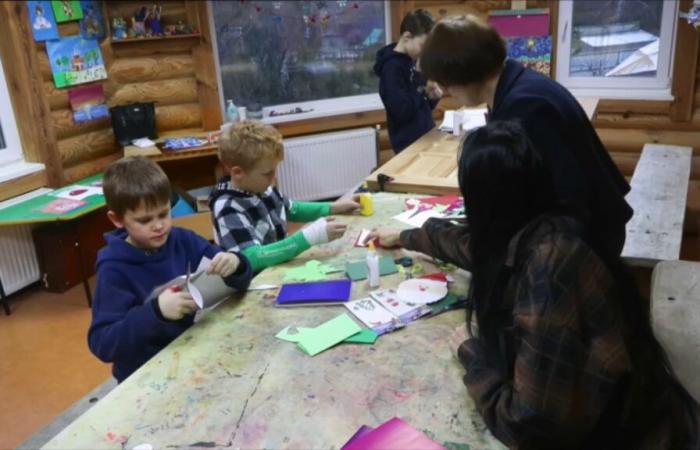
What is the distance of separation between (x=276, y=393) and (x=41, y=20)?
11.3 feet

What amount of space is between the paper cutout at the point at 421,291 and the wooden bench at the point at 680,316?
58 centimetres

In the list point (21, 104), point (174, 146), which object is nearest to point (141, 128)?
point (174, 146)

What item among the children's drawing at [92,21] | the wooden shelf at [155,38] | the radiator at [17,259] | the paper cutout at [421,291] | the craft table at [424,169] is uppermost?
the children's drawing at [92,21]

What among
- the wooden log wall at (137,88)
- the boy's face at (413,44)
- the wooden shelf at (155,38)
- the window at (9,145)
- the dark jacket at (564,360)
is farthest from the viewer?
the wooden shelf at (155,38)

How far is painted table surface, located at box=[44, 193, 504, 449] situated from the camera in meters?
1.19

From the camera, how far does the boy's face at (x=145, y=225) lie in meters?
1.69

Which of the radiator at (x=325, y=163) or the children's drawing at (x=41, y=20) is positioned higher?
the children's drawing at (x=41, y=20)

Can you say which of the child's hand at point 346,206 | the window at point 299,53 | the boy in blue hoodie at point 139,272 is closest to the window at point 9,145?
the window at point 299,53

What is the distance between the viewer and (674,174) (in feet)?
11.0

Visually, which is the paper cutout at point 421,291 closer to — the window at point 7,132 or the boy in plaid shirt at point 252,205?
the boy in plaid shirt at point 252,205

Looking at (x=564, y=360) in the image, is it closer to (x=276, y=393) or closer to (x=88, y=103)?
(x=276, y=393)

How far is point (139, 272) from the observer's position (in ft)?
5.50

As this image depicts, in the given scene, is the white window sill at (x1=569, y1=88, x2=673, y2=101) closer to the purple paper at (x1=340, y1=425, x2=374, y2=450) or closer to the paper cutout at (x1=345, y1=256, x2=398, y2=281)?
the paper cutout at (x1=345, y1=256, x2=398, y2=281)

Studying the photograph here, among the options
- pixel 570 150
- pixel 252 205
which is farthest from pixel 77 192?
pixel 570 150
